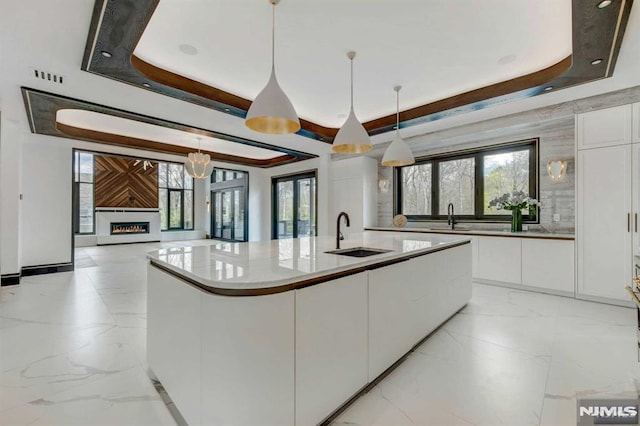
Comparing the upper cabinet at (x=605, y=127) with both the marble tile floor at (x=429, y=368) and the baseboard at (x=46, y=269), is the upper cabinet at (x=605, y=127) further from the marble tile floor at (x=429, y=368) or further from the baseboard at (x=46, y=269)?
the baseboard at (x=46, y=269)

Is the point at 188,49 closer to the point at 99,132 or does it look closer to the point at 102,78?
the point at 102,78

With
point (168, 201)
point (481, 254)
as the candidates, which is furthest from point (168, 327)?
point (168, 201)

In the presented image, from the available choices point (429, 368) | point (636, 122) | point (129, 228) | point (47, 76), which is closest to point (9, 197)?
point (47, 76)

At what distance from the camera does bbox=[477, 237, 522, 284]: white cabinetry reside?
422cm

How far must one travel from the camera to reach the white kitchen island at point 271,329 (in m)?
1.24

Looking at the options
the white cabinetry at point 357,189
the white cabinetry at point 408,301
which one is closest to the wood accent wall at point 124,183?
the white cabinetry at point 357,189

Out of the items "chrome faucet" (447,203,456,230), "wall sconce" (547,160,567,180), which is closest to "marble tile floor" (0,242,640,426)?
"wall sconce" (547,160,567,180)

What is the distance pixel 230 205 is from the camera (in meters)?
10.7

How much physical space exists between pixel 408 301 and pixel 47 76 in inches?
162

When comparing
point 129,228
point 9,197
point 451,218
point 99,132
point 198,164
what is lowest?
point 129,228

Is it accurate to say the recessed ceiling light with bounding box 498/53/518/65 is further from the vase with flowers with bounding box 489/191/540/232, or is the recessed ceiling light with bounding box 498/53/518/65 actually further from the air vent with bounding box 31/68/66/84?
the air vent with bounding box 31/68/66/84

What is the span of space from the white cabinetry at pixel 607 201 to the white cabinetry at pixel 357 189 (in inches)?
138

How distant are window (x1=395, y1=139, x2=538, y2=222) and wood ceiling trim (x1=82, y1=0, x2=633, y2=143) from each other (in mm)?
1439

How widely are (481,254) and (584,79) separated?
259cm
